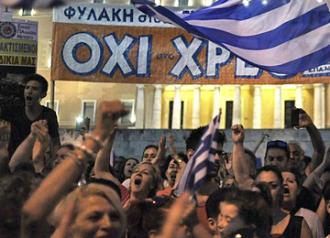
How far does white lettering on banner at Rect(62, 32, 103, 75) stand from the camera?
671 inches

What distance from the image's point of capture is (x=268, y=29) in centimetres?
781

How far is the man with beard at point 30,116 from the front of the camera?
589 cm

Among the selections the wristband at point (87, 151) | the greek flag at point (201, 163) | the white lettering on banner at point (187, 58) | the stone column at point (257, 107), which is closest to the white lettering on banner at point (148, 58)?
the white lettering on banner at point (187, 58)

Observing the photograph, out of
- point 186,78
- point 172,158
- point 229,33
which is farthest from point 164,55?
point 172,158

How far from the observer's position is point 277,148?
6.10 metres

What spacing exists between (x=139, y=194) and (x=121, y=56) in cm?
1113

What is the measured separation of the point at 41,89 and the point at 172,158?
50.5 inches

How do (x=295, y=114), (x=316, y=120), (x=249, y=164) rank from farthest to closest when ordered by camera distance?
(x=316, y=120) < (x=295, y=114) < (x=249, y=164)

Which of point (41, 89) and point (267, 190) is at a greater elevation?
point (41, 89)

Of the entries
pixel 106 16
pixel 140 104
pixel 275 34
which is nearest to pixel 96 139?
pixel 275 34

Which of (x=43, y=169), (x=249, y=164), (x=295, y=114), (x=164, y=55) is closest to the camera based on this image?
(x=43, y=169)

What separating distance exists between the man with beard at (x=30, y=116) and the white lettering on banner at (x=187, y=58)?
31.6ft

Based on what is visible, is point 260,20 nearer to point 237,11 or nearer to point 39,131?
point 237,11

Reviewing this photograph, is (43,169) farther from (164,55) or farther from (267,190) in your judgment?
(164,55)
